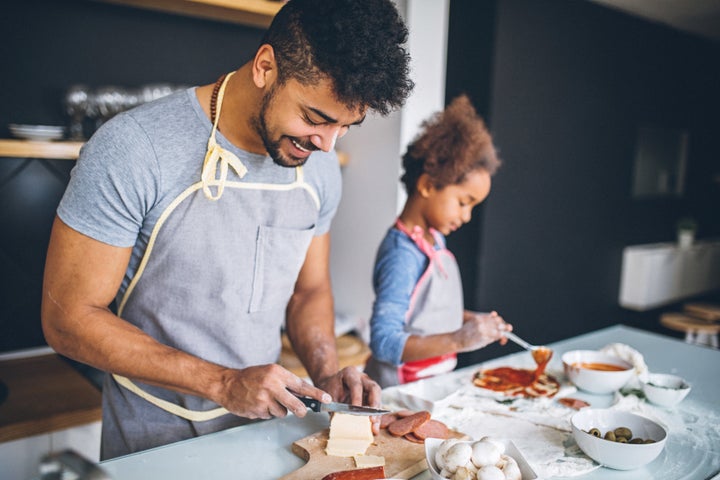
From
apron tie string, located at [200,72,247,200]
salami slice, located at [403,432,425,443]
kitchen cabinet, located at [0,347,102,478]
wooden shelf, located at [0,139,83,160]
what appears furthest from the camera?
wooden shelf, located at [0,139,83,160]

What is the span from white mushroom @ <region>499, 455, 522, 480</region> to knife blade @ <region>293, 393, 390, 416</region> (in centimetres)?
25

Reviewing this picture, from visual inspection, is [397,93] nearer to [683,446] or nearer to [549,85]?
[683,446]

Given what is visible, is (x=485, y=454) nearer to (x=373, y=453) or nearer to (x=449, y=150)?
(x=373, y=453)

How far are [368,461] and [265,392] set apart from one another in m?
0.22

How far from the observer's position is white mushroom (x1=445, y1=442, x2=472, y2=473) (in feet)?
3.19

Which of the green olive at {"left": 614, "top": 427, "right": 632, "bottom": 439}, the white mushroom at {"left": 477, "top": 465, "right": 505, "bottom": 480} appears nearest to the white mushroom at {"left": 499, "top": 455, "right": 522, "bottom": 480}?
the white mushroom at {"left": 477, "top": 465, "right": 505, "bottom": 480}

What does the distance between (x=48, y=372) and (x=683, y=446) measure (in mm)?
2154

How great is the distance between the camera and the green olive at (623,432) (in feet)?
3.70

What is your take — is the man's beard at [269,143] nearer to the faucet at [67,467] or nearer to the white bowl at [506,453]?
the white bowl at [506,453]

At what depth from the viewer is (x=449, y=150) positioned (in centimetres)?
179

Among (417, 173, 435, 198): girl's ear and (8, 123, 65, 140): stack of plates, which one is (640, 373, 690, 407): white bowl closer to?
(417, 173, 435, 198): girl's ear

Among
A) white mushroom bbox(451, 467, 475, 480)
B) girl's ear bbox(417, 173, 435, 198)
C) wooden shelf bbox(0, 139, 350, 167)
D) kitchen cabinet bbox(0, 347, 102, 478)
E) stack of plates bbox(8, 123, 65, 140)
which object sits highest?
stack of plates bbox(8, 123, 65, 140)

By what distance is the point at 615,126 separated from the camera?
4387 millimetres

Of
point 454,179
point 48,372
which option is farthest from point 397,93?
point 48,372
